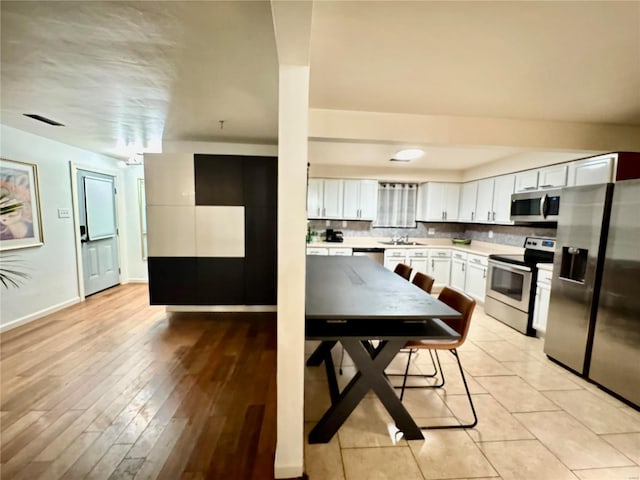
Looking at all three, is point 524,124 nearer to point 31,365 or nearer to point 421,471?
point 421,471

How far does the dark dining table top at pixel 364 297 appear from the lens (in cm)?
160

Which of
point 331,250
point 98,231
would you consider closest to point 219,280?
point 331,250

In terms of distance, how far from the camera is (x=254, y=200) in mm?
3604

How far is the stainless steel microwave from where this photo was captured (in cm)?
323

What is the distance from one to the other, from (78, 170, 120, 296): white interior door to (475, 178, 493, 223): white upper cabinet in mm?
6415

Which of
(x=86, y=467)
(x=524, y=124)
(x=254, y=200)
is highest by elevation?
(x=524, y=124)

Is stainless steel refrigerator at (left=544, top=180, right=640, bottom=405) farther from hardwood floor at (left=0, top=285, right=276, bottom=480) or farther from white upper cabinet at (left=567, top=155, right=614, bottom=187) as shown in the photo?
hardwood floor at (left=0, top=285, right=276, bottom=480)

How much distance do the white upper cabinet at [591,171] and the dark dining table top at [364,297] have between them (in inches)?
87.2

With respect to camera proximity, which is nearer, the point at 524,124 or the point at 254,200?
the point at 524,124

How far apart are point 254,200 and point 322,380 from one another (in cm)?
229

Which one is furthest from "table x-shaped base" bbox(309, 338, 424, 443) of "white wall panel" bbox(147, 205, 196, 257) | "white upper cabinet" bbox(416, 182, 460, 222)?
"white upper cabinet" bbox(416, 182, 460, 222)

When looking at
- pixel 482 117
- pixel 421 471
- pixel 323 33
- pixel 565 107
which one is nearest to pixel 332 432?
pixel 421 471

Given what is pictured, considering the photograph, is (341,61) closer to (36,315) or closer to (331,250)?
(331,250)

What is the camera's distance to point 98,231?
4629 mm
